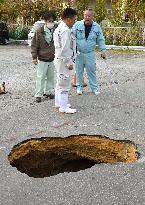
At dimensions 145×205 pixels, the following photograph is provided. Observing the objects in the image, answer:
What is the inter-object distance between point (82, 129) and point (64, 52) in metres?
1.52

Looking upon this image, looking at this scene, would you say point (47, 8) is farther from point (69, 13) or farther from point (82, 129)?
point (82, 129)

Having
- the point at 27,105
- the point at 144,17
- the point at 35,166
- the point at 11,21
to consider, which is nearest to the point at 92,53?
the point at 27,105

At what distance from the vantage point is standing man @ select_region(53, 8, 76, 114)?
25.9 feet

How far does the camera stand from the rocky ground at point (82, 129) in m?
4.97

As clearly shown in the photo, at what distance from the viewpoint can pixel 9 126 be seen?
761cm

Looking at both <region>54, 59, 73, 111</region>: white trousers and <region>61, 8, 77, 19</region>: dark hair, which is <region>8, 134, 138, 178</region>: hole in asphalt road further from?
<region>61, 8, 77, 19</region>: dark hair

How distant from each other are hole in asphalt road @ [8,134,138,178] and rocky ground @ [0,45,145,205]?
0.17 m

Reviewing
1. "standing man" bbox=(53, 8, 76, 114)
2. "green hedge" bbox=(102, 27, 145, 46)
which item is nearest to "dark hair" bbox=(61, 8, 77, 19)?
"standing man" bbox=(53, 8, 76, 114)

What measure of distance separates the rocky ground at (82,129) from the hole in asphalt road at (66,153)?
17 cm

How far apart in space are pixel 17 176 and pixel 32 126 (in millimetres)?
2105

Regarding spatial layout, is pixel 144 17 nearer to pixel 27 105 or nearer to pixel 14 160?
pixel 27 105

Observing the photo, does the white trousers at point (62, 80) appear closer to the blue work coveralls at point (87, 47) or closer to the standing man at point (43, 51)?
the standing man at point (43, 51)

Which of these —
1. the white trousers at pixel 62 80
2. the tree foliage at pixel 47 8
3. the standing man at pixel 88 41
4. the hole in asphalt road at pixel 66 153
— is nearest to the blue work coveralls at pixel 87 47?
the standing man at pixel 88 41

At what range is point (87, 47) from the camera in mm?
9594
